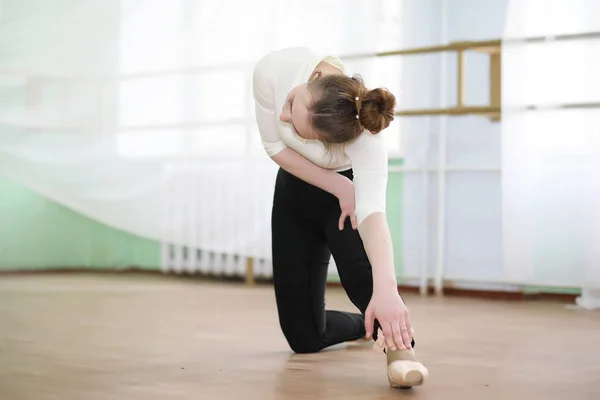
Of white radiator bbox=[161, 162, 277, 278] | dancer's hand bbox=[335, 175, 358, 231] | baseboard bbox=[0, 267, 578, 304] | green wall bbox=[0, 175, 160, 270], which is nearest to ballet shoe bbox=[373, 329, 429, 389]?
dancer's hand bbox=[335, 175, 358, 231]

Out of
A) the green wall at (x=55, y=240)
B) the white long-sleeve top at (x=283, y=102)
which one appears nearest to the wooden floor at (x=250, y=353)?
the white long-sleeve top at (x=283, y=102)

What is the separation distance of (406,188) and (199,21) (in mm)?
1179

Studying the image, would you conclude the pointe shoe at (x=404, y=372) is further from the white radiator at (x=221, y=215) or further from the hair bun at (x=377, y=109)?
the white radiator at (x=221, y=215)

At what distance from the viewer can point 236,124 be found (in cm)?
377

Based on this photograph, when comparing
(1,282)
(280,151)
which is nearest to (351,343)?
(280,151)

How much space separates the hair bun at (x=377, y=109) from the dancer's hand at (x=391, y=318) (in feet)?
0.92

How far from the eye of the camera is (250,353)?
1924 mm

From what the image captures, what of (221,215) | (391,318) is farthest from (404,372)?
(221,215)

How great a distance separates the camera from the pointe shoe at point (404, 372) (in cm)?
145

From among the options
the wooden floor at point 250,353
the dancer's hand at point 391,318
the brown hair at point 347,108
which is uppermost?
the brown hair at point 347,108

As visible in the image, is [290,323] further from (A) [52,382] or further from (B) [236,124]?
(B) [236,124]

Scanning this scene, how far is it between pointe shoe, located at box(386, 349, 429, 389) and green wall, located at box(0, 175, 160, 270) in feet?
10.0

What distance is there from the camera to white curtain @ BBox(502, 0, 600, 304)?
297 centimetres

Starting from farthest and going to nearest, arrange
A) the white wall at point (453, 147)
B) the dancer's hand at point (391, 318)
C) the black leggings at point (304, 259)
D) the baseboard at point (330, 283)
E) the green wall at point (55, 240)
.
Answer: the green wall at point (55, 240) → the white wall at point (453, 147) → the baseboard at point (330, 283) → the black leggings at point (304, 259) → the dancer's hand at point (391, 318)
